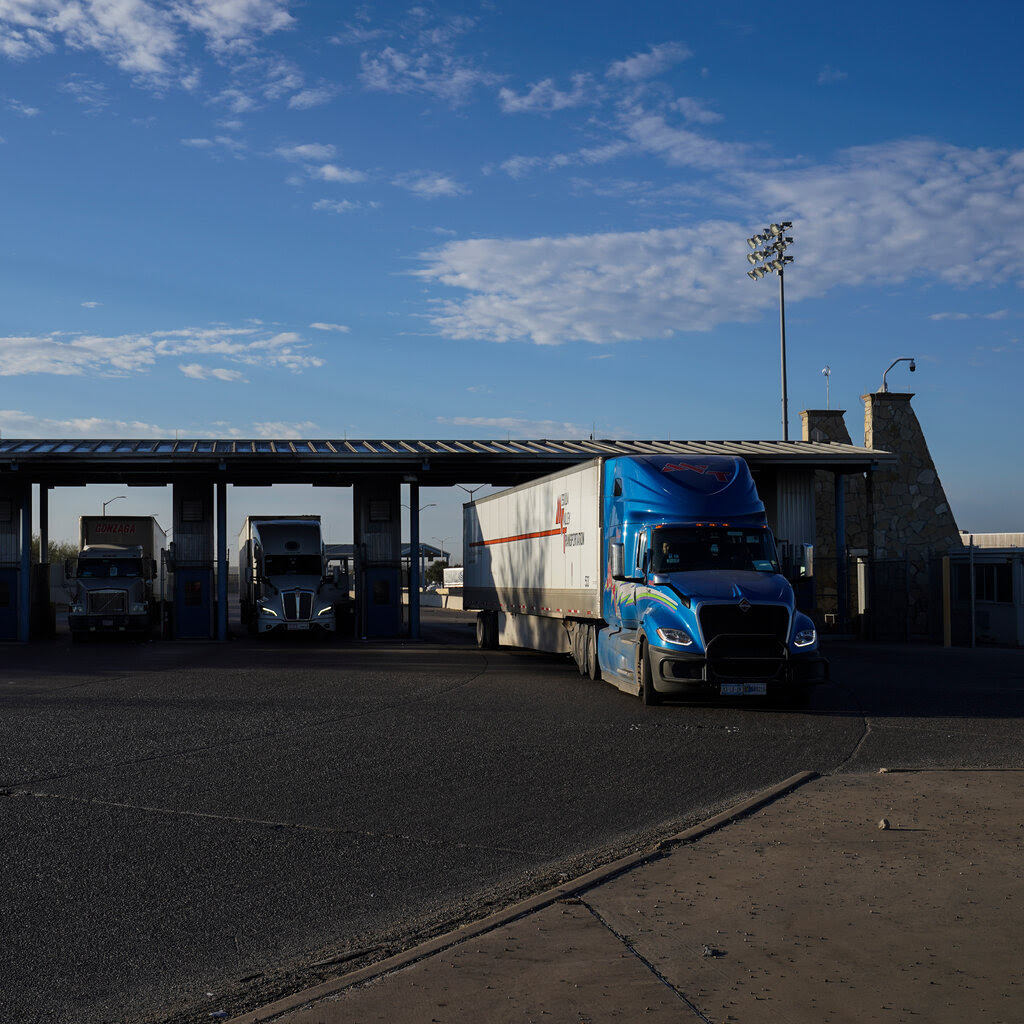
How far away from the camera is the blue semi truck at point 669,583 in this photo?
16562 millimetres

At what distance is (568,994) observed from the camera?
5281 mm

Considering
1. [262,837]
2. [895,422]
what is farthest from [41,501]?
Result: [262,837]

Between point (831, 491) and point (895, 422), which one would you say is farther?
point (831, 491)

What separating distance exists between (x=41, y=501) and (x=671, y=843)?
36.7 metres

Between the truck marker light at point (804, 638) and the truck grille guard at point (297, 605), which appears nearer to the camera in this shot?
the truck marker light at point (804, 638)

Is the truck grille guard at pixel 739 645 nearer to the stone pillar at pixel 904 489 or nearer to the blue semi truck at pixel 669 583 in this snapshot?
the blue semi truck at pixel 669 583

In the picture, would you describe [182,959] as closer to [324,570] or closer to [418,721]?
[418,721]

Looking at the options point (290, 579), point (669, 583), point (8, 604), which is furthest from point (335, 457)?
point (669, 583)

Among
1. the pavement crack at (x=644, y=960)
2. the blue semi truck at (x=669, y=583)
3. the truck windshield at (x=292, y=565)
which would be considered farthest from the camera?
the truck windshield at (x=292, y=565)

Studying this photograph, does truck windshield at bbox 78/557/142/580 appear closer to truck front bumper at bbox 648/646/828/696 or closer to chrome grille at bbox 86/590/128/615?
chrome grille at bbox 86/590/128/615

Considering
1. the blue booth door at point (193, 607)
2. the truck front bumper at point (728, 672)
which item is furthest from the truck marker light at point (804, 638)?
the blue booth door at point (193, 607)

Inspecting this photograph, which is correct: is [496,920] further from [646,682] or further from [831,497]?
[831,497]

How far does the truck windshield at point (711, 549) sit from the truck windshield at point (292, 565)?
1963cm

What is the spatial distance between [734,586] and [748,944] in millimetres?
11258
